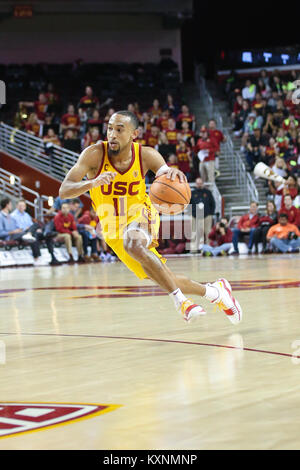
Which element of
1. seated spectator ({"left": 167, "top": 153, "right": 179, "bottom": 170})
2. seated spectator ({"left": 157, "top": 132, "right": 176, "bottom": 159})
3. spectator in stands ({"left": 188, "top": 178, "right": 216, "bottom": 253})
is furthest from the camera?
seated spectator ({"left": 157, "top": 132, "right": 176, "bottom": 159})

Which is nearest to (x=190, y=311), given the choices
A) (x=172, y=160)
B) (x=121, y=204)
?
(x=121, y=204)

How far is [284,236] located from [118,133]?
1239 cm

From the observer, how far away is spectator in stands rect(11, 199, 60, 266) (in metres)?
16.6

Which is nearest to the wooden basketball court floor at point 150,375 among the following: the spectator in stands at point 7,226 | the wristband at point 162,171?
the wristband at point 162,171

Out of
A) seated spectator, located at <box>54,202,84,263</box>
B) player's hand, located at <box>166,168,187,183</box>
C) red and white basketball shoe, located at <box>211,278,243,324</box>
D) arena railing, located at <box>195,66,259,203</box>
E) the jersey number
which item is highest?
Answer: arena railing, located at <box>195,66,259,203</box>

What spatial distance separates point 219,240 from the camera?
1842 cm

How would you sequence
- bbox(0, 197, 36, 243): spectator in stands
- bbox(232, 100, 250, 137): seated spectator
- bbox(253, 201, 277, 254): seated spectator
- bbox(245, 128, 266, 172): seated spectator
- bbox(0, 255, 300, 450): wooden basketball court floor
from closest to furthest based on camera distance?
bbox(0, 255, 300, 450): wooden basketball court floor < bbox(0, 197, 36, 243): spectator in stands < bbox(253, 201, 277, 254): seated spectator < bbox(245, 128, 266, 172): seated spectator < bbox(232, 100, 250, 137): seated spectator

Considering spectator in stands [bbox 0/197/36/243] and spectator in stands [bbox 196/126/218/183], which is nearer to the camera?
spectator in stands [bbox 0/197/36/243]

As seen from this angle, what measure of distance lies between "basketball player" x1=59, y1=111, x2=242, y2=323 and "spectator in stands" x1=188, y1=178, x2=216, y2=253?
12709 mm

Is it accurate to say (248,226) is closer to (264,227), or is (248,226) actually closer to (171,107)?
(264,227)

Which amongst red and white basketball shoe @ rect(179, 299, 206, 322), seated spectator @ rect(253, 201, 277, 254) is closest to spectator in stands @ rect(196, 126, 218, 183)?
seated spectator @ rect(253, 201, 277, 254)

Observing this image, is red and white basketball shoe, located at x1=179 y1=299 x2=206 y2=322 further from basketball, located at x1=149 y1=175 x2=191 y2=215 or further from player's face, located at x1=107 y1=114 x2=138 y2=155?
player's face, located at x1=107 y1=114 x2=138 y2=155
